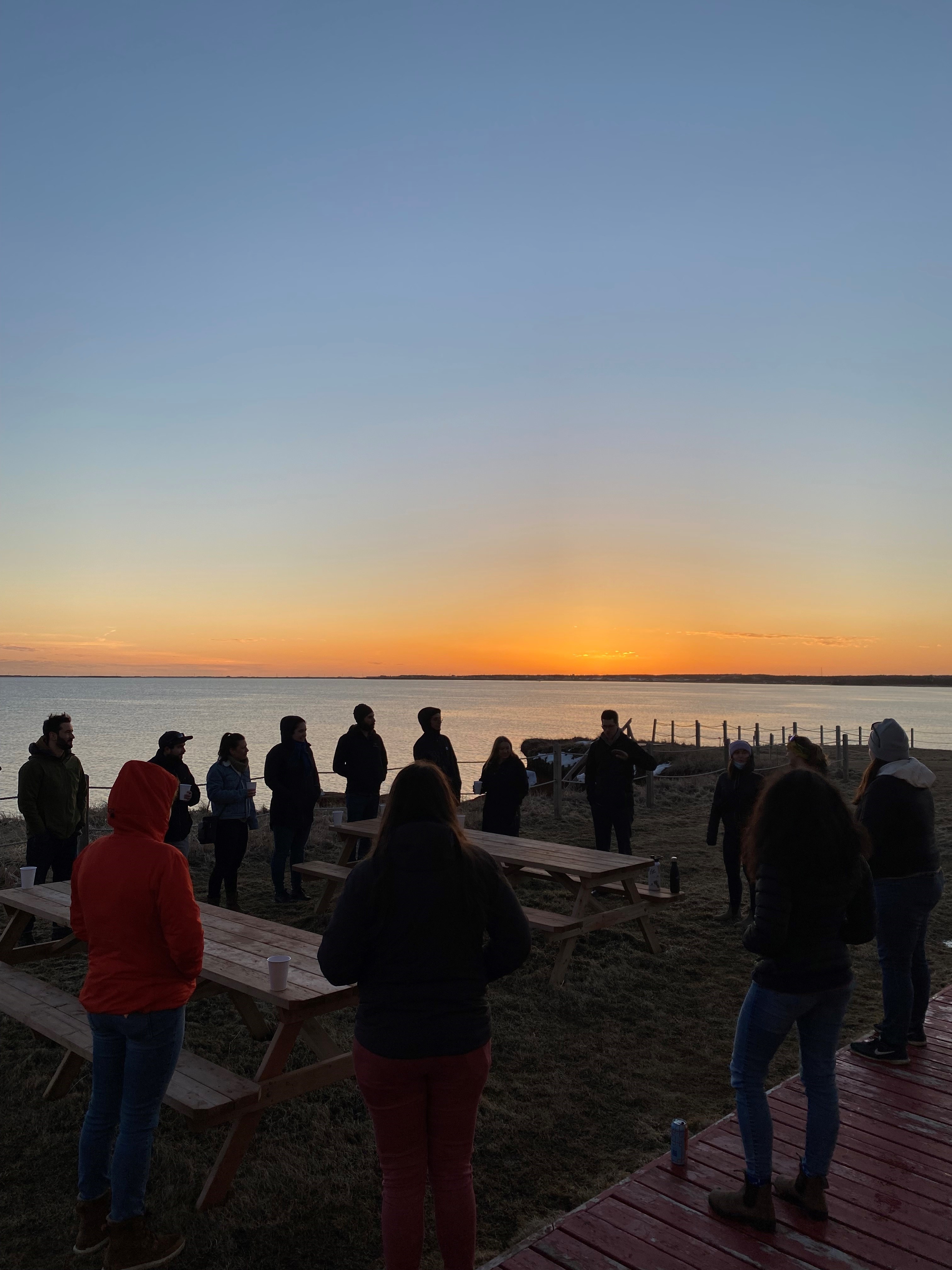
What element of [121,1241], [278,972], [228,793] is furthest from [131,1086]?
[228,793]

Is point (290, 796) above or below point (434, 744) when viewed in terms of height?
below

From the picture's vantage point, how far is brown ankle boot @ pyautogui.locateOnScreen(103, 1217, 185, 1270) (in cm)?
279

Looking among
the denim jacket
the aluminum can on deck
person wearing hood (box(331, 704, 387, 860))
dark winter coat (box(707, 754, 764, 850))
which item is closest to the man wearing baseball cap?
the denim jacket

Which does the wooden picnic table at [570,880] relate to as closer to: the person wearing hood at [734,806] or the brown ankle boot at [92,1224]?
the person wearing hood at [734,806]

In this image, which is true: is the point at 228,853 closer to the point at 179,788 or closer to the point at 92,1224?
the point at 179,788

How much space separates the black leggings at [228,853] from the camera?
732 cm

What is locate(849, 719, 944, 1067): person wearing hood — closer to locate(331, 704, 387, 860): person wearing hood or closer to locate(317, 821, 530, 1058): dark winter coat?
locate(317, 821, 530, 1058): dark winter coat

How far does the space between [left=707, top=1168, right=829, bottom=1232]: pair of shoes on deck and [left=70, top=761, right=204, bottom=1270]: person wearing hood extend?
180 centimetres

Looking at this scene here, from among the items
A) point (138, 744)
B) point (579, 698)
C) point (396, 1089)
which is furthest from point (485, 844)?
point (579, 698)

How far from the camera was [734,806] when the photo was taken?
22.6 feet

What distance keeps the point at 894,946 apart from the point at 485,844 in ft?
10.9

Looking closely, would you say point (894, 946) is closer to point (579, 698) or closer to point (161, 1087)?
point (161, 1087)

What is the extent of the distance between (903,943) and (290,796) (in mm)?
5269

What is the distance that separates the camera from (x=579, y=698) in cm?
15525
